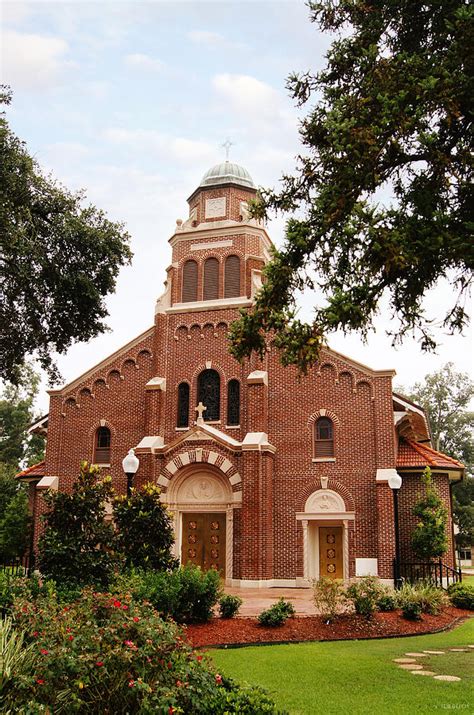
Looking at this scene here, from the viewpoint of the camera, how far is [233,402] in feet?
83.3

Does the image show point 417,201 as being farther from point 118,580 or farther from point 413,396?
point 413,396

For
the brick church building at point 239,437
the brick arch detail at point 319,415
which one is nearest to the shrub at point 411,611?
the brick church building at point 239,437

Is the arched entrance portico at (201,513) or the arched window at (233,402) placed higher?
the arched window at (233,402)

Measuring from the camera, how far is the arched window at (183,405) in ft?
84.4

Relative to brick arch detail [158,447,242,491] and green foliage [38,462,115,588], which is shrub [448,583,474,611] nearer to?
brick arch detail [158,447,242,491]

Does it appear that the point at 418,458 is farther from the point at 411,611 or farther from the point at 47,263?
the point at 47,263

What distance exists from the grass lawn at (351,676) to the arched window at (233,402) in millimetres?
13213

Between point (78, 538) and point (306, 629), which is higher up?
point (78, 538)

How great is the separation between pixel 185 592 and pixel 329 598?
3024 mm

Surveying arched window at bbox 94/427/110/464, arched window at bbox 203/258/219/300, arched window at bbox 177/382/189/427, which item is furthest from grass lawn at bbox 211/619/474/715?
arched window at bbox 203/258/219/300

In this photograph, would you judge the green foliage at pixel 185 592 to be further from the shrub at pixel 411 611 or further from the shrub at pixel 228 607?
the shrub at pixel 411 611

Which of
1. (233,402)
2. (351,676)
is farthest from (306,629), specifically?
(233,402)

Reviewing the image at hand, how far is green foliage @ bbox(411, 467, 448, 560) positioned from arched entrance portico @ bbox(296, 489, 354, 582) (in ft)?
7.67

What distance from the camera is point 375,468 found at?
2316 cm
